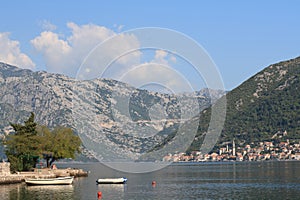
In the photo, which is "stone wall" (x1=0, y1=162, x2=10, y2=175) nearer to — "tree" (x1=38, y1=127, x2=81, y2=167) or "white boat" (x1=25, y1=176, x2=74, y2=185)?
"white boat" (x1=25, y1=176, x2=74, y2=185)

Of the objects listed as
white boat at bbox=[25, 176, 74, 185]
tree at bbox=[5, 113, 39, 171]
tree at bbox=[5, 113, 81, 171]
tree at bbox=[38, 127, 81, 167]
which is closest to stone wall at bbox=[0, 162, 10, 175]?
tree at bbox=[5, 113, 81, 171]

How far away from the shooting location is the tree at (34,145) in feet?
432

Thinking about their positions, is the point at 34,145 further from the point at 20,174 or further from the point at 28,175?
the point at 20,174

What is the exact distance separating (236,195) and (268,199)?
8.20 m

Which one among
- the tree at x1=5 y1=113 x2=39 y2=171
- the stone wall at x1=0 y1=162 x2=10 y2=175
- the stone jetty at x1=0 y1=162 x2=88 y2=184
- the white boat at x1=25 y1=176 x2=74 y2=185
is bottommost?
the white boat at x1=25 y1=176 x2=74 y2=185

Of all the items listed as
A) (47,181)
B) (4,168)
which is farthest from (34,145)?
(47,181)

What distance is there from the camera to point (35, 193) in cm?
9775

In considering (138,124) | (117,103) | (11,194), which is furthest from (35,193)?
(138,124)

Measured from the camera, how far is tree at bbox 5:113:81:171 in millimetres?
131750

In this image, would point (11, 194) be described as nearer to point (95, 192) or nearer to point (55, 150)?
point (95, 192)

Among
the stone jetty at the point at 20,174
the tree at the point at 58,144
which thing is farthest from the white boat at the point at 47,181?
the tree at the point at 58,144

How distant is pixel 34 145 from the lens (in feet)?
441

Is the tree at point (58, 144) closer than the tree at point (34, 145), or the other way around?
the tree at point (34, 145)

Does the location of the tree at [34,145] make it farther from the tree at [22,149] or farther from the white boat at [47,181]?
the white boat at [47,181]
